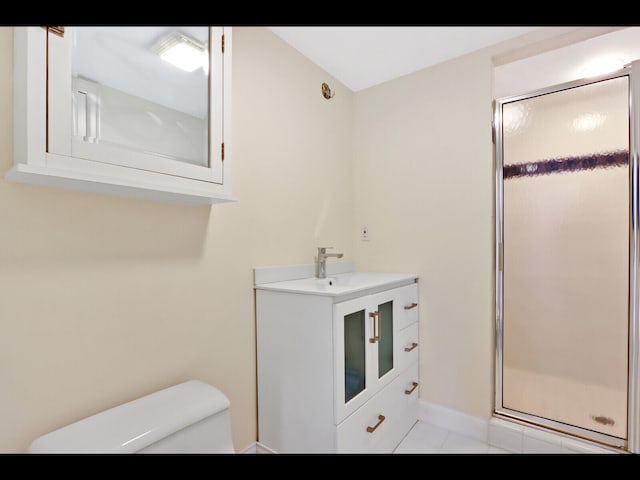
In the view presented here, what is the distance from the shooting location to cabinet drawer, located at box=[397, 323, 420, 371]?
5.88 ft

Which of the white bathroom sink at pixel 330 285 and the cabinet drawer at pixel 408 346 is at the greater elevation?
the white bathroom sink at pixel 330 285

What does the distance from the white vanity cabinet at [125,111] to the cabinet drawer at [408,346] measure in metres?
1.24

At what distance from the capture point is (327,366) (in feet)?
4.27

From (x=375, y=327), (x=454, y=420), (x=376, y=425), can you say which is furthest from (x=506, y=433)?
(x=375, y=327)

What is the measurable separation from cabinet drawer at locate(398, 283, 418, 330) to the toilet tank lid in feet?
3.47

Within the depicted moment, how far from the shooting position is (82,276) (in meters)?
1.04

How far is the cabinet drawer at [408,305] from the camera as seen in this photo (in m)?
1.81

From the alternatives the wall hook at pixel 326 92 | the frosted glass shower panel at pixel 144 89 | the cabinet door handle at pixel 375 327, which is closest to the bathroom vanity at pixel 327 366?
the cabinet door handle at pixel 375 327

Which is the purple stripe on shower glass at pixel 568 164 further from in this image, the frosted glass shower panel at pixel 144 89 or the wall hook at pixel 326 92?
the frosted glass shower panel at pixel 144 89

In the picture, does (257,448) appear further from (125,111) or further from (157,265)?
(125,111)

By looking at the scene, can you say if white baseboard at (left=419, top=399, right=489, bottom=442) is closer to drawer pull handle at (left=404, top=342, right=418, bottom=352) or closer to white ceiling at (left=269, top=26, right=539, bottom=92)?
drawer pull handle at (left=404, top=342, right=418, bottom=352)

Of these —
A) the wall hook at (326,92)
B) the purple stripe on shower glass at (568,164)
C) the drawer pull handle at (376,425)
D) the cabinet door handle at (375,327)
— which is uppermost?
the wall hook at (326,92)
